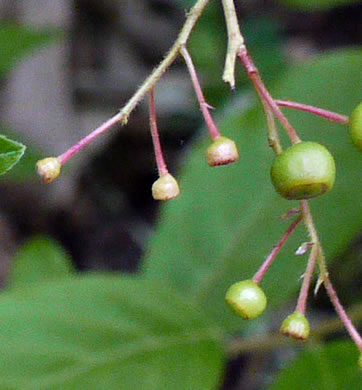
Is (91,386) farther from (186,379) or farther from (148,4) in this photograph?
(148,4)

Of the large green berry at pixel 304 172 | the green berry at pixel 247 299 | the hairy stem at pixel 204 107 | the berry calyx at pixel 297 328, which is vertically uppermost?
the hairy stem at pixel 204 107

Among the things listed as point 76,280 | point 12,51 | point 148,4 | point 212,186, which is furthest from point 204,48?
point 76,280

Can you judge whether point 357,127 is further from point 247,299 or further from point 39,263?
point 39,263

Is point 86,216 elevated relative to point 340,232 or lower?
elevated

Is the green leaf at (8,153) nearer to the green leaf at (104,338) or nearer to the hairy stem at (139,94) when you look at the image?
the hairy stem at (139,94)

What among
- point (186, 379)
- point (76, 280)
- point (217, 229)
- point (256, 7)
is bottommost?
point (186, 379)

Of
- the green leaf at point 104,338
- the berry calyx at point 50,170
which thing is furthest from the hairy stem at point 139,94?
the green leaf at point 104,338
